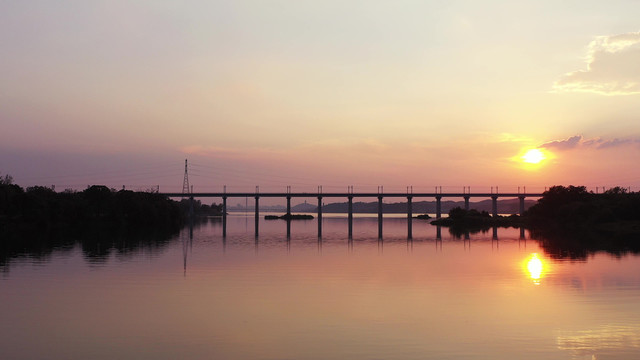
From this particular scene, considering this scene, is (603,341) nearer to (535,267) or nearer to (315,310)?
(315,310)

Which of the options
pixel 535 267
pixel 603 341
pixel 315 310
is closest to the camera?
pixel 603 341

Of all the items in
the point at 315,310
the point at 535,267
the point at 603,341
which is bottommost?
the point at 535,267

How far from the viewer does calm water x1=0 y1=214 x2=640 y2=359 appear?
71.3 ft

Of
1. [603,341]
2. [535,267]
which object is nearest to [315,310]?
[603,341]

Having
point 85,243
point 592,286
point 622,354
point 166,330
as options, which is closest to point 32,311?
point 166,330

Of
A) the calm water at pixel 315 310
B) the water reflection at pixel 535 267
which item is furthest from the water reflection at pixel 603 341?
the water reflection at pixel 535 267

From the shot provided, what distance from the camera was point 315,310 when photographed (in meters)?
29.1

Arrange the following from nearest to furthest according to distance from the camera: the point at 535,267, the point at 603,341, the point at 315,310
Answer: the point at 603,341 < the point at 315,310 < the point at 535,267

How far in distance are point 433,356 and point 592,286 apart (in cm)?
2224

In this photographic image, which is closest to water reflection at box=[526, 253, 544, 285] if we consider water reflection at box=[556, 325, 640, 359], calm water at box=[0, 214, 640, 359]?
calm water at box=[0, 214, 640, 359]

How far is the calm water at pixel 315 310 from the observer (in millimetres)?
21719

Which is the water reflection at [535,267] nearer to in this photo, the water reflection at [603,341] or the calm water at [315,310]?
the calm water at [315,310]

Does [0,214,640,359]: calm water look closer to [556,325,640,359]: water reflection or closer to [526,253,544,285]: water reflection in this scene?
[556,325,640,359]: water reflection

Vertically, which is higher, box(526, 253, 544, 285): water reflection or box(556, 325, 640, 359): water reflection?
box(556, 325, 640, 359): water reflection
